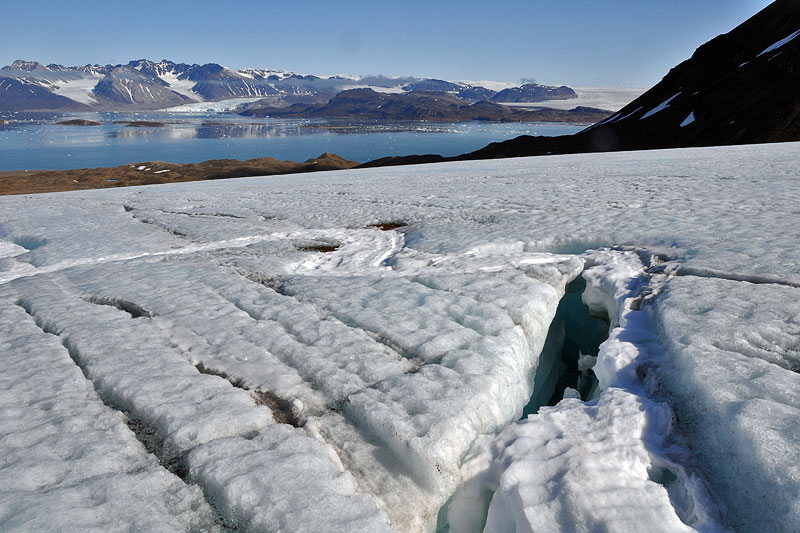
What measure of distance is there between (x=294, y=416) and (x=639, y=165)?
14.3 meters

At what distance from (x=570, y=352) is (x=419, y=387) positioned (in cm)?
292

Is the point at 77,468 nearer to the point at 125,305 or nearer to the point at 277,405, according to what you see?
the point at 277,405

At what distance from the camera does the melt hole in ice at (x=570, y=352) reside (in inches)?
177

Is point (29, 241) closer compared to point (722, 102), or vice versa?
point (29, 241)

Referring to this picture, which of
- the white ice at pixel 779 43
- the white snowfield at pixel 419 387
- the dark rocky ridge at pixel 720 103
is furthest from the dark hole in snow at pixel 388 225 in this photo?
the white ice at pixel 779 43

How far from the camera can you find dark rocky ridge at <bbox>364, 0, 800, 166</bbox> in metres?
35.7

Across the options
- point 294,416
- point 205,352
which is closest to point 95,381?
point 205,352

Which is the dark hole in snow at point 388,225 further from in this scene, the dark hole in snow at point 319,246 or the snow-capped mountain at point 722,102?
the snow-capped mountain at point 722,102

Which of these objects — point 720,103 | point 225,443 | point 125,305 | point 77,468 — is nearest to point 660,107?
point 720,103

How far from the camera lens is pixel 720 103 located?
135 feet

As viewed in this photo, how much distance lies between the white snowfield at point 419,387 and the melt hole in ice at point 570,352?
47 millimetres

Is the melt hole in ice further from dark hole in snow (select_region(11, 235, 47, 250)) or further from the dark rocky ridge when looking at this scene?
the dark rocky ridge

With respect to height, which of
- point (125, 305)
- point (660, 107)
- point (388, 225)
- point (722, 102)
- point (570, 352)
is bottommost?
point (570, 352)

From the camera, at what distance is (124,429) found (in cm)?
298
